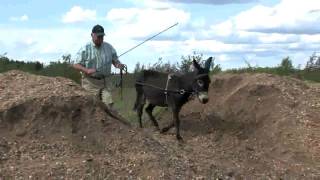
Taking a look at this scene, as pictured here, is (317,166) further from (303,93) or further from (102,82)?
(102,82)

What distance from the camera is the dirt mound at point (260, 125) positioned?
11133mm

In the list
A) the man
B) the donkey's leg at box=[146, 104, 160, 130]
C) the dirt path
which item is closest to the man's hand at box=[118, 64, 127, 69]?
the man

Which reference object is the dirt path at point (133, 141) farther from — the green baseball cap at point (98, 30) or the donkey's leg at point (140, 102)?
the donkey's leg at point (140, 102)

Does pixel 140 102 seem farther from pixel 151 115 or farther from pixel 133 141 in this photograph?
pixel 133 141

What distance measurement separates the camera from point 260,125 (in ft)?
43.9

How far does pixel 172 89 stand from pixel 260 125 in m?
1.90

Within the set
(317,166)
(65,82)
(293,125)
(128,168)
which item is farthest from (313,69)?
(128,168)

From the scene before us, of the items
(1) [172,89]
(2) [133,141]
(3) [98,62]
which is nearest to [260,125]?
(1) [172,89]

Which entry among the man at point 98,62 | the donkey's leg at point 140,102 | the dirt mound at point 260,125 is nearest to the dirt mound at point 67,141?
the man at point 98,62

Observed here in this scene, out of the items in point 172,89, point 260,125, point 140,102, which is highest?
point 172,89

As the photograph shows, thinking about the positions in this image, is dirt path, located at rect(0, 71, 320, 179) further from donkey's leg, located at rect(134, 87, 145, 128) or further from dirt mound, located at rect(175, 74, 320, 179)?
donkey's leg, located at rect(134, 87, 145, 128)

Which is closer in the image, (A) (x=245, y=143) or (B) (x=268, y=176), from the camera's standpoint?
(B) (x=268, y=176)

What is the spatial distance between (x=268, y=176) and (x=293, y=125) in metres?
2.72

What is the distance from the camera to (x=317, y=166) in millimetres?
11234
